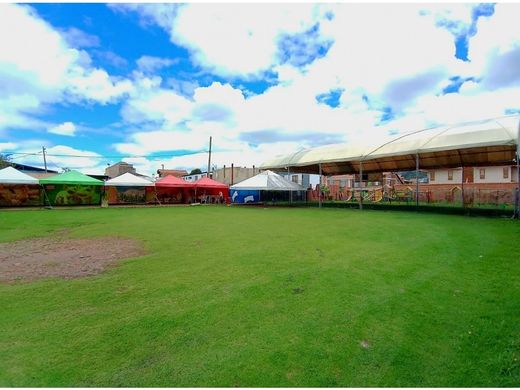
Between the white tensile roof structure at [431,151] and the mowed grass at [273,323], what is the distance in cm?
866

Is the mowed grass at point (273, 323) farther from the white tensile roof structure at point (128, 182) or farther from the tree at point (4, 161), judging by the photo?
the tree at point (4, 161)

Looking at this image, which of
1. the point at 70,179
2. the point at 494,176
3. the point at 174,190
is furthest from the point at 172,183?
the point at 494,176

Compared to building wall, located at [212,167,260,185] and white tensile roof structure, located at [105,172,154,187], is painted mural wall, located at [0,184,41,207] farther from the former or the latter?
building wall, located at [212,167,260,185]

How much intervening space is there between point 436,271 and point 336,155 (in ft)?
49.7

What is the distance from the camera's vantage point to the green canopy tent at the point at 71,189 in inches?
807

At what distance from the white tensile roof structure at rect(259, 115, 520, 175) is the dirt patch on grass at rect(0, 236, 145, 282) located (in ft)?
38.2

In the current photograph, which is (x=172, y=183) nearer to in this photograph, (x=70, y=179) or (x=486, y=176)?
(x=70, y=179)

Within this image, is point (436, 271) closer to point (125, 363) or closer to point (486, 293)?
point (486, 293)

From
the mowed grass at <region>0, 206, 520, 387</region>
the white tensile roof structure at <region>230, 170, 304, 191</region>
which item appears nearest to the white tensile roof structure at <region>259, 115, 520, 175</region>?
the white tensile roof structure at <region>230, 170, 304, 191</region>

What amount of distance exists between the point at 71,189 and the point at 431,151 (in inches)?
913

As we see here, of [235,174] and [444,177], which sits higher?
[235,174]

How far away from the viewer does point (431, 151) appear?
46.4ft

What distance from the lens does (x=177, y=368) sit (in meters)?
2.24

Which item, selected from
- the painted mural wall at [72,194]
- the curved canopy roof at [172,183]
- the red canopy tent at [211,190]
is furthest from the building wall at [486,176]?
the painted mural wall at [72,194]
